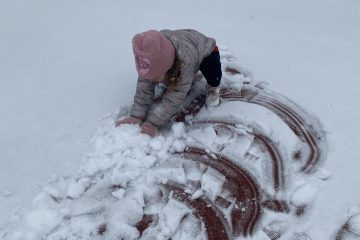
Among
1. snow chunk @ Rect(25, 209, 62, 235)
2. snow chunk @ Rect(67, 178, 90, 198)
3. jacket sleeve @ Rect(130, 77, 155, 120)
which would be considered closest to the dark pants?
jacket sleeve @ Rect(130, 77, 155, 120)

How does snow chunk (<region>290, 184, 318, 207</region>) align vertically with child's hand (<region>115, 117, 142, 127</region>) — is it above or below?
below

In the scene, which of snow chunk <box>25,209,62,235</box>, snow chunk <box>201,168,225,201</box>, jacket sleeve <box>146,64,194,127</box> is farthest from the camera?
jacket sleeve <box>146,64,194,127</box>

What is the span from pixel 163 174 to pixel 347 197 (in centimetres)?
62

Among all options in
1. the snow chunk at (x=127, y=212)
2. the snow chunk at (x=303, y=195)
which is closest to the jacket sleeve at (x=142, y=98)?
the snow chunk at (x=127, y=212)

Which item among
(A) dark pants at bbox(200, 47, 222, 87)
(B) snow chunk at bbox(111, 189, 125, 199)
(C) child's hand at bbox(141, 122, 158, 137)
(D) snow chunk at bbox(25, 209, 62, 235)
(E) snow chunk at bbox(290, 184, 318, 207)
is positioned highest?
(A) dark pants at bbox(200, 47, 222, 87)

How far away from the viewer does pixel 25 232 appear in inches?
50.4

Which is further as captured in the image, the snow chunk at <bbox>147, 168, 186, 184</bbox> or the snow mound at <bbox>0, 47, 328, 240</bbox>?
the snow chunk at <bbox>147, 168, 186, 184</bbox>

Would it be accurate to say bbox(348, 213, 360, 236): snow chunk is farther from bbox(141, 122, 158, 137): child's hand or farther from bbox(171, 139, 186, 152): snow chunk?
bbox(141, 122, 158, 137): child's hand

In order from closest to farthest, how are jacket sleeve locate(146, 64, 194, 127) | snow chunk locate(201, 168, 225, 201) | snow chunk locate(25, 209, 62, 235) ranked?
snow chunk locate(25, 209, 62, 235), snow chunk locate(201, 168, 225, 201), jacket sleeve locate(146, 64, 194, 127)

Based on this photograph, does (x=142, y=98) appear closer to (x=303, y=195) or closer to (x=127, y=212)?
(x=127, y=212)

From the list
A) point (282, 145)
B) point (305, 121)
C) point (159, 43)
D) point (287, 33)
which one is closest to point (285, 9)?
point (287, 33)

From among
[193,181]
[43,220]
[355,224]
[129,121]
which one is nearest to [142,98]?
[129,121]

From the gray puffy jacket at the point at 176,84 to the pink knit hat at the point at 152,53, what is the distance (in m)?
0.06

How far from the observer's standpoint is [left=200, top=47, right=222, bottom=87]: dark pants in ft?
5.31
